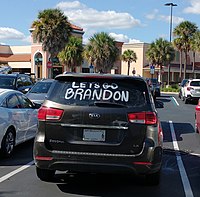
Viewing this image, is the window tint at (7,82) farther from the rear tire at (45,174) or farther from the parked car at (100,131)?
the parked car at (100,131)

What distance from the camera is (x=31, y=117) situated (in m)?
9.25

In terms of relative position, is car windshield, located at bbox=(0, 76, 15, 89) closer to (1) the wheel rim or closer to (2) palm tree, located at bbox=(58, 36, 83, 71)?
(1) the wheel rim

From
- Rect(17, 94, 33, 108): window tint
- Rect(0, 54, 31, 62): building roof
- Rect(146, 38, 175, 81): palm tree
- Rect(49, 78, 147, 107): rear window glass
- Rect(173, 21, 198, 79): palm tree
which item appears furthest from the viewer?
Rect(0, 54, 31, 62): building roof

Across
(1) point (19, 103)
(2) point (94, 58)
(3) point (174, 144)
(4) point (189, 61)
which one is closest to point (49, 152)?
(1) point (19, 103)

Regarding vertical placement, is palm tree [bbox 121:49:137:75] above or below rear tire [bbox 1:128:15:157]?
above

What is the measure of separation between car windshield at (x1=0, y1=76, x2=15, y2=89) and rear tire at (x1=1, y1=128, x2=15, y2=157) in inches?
377

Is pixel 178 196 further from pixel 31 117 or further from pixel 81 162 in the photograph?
pixel 31 117

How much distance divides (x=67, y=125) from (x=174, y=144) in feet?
17.1

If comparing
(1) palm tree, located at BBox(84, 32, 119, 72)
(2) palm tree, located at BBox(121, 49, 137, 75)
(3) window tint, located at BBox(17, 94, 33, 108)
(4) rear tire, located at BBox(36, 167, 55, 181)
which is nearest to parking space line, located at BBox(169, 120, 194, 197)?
(4) rear tire, located at BBox(36, 167, 55, 181)

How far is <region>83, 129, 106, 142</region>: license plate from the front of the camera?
5.31 metres

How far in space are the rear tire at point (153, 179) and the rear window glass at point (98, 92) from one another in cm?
125

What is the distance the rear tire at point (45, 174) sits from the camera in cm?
610

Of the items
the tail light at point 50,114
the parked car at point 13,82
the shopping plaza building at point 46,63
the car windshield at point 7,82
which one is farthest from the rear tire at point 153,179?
the shopping plaza building at point 46,63

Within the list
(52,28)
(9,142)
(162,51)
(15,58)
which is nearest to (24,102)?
(9,142)
